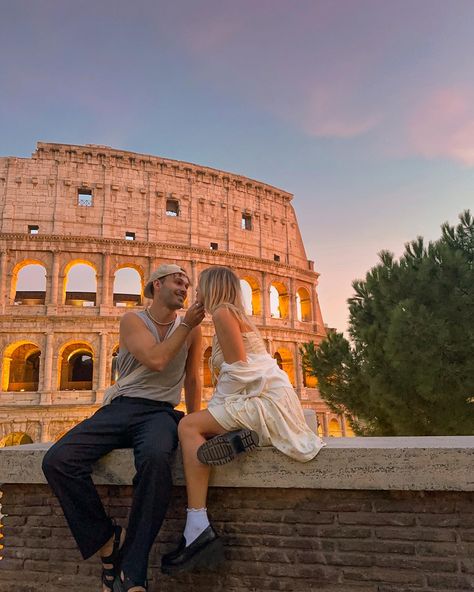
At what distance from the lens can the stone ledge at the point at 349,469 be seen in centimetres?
232

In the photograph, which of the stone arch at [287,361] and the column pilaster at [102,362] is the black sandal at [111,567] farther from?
the stone arch at [287,361]

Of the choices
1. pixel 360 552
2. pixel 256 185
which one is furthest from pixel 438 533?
pixel 256 185

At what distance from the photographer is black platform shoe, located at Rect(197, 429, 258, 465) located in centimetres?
239

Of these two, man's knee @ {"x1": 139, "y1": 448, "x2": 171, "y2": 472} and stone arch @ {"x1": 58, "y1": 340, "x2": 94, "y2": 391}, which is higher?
stone arch @ {"x1": 58, "y1": 340, "x2": 94, "y2": 391}

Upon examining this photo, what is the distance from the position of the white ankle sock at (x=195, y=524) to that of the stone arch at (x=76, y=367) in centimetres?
2040

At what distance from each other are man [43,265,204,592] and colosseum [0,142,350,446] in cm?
1700

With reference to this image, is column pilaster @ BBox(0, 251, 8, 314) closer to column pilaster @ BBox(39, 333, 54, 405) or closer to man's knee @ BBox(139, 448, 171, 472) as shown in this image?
column pilaster @ BBox(39, 333, 54, 405)

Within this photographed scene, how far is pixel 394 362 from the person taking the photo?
10336 millimetres

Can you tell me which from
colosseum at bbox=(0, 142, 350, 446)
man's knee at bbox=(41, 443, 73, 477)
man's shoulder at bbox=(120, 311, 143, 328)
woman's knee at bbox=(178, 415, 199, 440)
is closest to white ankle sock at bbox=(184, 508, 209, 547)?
woman's knee at bbox=(178, 415, 199, 440)

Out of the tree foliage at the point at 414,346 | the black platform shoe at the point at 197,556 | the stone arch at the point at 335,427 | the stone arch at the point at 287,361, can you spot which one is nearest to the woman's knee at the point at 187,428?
the black platform shoe at the point at 197,556

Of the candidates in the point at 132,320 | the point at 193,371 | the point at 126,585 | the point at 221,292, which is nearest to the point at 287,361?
the point at 193,371

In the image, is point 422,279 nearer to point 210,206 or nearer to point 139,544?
point 139,544

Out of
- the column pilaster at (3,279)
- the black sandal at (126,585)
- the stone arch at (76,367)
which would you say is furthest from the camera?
the stone arch at (76,367)

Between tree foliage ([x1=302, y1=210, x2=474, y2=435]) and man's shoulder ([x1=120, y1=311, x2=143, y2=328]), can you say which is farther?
tree foliage ([x1=302, y1=210, x2=474, y2=435])
